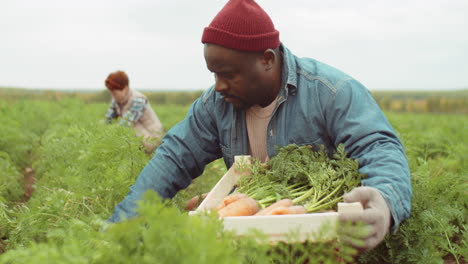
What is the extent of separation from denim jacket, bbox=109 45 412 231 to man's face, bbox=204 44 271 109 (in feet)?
0.87

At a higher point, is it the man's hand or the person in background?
the man's hand

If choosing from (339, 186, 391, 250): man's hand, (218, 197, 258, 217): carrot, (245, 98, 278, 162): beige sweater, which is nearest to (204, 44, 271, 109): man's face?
(245, 98, 278, 162): beige sweater

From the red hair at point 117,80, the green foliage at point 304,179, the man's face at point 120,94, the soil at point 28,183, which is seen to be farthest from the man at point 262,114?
the man's face at point 120,94

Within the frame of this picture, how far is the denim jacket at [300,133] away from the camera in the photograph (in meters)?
2.45

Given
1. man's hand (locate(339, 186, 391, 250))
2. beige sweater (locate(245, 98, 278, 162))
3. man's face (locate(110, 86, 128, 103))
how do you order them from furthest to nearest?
man's face (locate(110, 86, 128, 103)) → beige sweater (locate(245, 98, 278, 162)) → man's hand (locate(339, 186, 391, 250))

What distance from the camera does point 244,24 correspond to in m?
2.86

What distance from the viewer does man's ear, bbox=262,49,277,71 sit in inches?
114

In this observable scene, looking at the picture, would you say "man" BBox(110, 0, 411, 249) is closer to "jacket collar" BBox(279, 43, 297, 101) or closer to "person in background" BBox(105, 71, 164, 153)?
"jacket collar" BBox(279, 43, 297, 101)

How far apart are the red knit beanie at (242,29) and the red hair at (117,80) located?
16.0 feet

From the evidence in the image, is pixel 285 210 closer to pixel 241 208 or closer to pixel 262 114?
pixel 241 208

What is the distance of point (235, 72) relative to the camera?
2.77m

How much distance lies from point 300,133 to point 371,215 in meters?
1.15

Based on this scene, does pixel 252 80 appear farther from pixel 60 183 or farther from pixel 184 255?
pixel 60 183

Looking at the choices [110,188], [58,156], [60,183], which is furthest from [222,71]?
[58,156]
